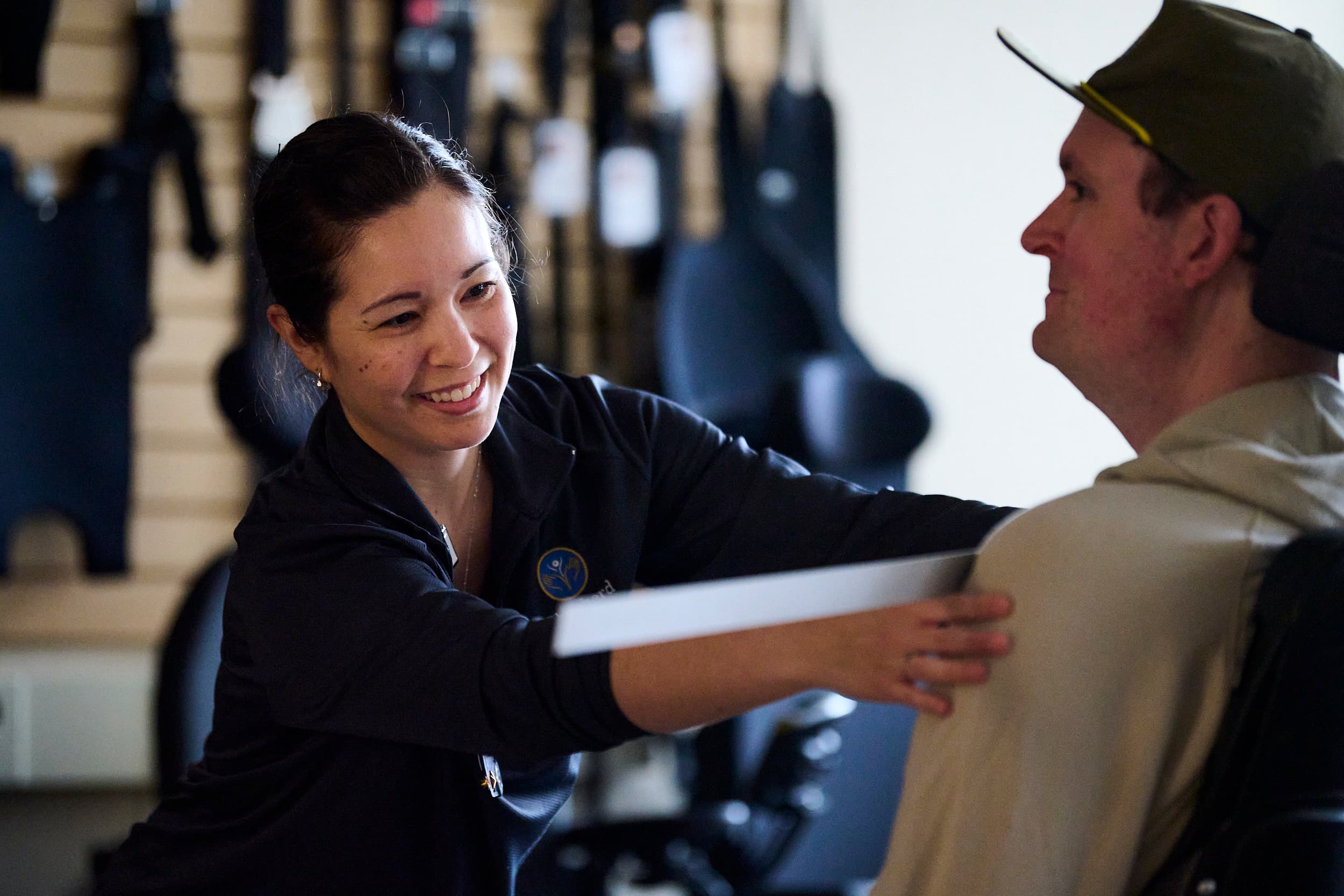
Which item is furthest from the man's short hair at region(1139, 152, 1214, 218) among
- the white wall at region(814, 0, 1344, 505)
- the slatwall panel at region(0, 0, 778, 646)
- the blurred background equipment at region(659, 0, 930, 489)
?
the white wall at region(814, 0, 1344, 505)

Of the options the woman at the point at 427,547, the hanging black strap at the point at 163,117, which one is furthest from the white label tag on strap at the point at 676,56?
the woman at the point at 427,547

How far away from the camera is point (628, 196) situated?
327 centimetres

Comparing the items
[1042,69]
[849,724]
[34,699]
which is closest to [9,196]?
[34,699]

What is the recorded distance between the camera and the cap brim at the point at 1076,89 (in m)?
0.96

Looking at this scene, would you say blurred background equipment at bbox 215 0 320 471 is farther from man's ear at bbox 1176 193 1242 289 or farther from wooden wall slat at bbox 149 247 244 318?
wooden wall slat at bbox 149 247 244 318

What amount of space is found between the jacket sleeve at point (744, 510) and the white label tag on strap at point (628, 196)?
185cm

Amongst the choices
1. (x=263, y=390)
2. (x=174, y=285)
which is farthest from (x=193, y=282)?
(x=263, y=390)

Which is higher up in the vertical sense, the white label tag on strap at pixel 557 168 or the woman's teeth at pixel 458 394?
the white label tag on strap at pixel 557 168

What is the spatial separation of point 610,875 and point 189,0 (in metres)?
2.32

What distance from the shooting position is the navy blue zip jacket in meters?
1.05

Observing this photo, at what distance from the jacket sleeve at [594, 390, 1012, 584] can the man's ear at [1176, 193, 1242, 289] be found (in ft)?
1.16

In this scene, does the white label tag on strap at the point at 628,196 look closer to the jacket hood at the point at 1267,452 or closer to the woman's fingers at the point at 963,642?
the jacket hood at the point at 1267,452

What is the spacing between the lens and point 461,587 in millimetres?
1382

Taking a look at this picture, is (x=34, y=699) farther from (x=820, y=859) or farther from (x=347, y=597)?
(x=347, y=597)
